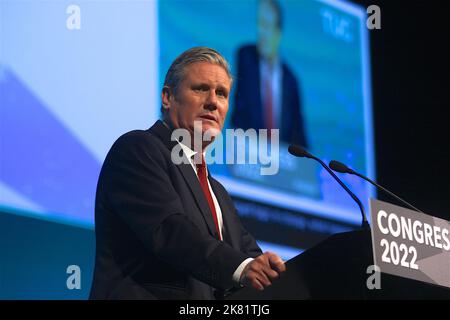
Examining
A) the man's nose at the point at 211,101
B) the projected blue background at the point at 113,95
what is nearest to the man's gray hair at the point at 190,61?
the man's nose at the point at 211,101

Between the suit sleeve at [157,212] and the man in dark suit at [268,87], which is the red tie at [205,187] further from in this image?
the man in dark suit at [268,87]

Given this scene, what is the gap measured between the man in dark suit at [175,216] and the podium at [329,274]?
6cm

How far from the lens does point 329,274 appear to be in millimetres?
2939

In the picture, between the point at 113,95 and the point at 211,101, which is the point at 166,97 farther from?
the point at 113,95

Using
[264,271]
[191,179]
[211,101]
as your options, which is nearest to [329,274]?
[264,271]

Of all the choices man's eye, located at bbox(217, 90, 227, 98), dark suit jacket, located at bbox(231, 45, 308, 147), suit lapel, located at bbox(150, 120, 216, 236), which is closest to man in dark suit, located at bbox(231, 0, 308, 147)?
dark suit jacket, located at bbox(231, 45, 308, 147)

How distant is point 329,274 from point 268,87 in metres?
2.84

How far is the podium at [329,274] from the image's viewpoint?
2879mm

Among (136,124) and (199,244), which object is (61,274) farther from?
(199,244)

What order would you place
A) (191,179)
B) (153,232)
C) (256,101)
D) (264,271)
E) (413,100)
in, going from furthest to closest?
(413,100) → (256,101) → (191,179) → (153,232) → (264,271)

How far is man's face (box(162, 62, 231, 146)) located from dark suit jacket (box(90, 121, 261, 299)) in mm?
217

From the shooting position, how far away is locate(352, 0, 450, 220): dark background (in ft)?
21.2

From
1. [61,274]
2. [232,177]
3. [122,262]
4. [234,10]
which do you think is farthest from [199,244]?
[234,10]

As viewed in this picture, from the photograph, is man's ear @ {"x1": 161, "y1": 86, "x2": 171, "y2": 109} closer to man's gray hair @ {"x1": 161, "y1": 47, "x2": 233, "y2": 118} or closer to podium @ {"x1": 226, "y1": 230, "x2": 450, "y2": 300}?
man's gray hair @ {"x1": 161, "y1": 47, "x2": 233, "y2": 118}
